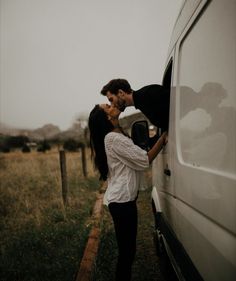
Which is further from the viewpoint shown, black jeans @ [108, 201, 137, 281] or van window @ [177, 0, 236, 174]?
black jeans @ [108, 201, 137, 281]

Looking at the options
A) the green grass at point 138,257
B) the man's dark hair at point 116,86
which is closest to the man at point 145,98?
the man's dark hair at point 116,86

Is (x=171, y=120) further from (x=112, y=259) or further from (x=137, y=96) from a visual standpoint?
(x=112, y=259)

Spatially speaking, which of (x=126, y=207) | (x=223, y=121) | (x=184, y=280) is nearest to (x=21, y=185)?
(x=126, y=207)

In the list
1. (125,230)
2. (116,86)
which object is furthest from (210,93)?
(125,230)

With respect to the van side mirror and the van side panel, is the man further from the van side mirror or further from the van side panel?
the van side panel

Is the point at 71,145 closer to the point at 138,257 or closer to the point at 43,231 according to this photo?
the point at 43,231

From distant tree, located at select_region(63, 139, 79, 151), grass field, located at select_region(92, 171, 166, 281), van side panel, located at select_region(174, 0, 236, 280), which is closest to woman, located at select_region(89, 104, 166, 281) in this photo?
grass field, located at select_region(92, 171, 166, 281)

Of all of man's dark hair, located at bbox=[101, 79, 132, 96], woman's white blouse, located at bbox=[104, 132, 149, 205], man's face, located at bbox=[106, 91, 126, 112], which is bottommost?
woman's white blouse, located at bbox=[104, 132, 149, 205]

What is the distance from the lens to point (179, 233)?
220cm

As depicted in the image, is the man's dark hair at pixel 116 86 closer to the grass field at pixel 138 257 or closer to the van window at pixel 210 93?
the van window at pixel 210 93

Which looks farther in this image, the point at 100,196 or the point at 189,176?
the point at 100,196

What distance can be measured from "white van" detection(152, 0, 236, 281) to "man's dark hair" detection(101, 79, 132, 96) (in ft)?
1.62

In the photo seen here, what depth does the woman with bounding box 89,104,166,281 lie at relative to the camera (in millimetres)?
2590

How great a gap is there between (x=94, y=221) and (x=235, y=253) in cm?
461
